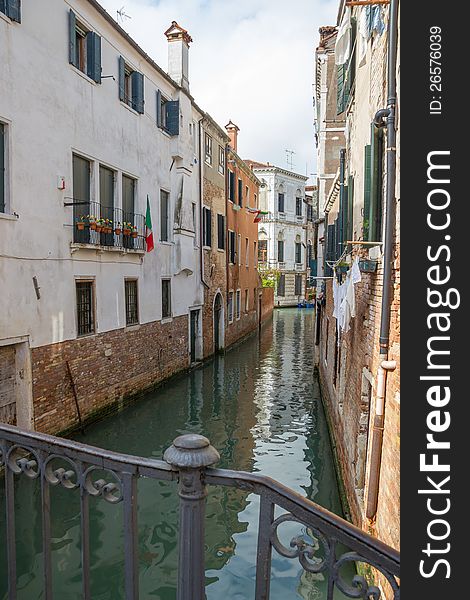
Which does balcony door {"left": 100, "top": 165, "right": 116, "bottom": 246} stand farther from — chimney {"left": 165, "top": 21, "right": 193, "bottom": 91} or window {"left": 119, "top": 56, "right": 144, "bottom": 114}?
chimney {"left": 165, "top": 21, "right": 193, "bottom": 91}

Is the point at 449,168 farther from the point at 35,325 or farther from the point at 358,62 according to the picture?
the point at 35,325

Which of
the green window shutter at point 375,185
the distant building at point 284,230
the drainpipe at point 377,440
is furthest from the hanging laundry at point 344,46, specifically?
the distant building at point 284,230

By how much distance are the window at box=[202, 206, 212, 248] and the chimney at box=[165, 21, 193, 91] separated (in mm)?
3865

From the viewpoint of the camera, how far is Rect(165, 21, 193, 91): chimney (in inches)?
556

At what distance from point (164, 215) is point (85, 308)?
461 centimetres

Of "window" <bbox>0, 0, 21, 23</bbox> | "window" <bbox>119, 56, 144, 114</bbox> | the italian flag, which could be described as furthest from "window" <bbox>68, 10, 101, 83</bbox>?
the italian flag

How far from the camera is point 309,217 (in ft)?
142

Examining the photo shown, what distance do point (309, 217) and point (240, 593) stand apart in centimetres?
4051

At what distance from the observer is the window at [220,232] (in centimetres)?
1808

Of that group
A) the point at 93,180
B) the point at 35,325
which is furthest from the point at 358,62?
the point at 35,325

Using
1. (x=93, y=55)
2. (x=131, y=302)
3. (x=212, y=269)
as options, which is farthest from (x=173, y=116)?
(x=212, y=269)

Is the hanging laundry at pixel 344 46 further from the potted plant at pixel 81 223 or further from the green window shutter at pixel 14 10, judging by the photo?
the potted plant at pixel 81 223

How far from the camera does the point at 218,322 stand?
60.0ft

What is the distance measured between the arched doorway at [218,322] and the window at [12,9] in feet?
38.7
